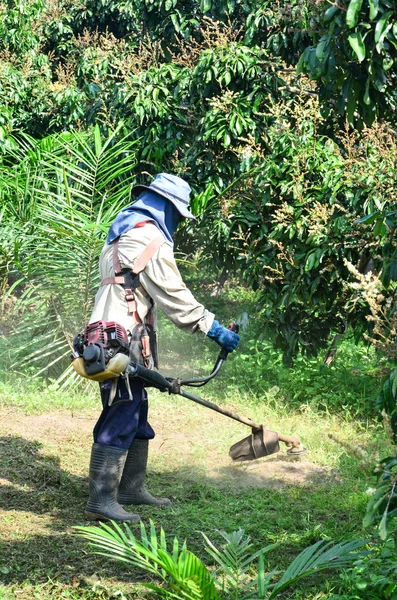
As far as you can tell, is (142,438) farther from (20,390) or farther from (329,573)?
(20,390)

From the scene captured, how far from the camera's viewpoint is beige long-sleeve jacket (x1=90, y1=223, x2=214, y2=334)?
4.83 meters

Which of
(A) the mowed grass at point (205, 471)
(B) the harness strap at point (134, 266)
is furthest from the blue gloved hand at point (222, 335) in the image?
(A) the mowed grass at point (205, 471)

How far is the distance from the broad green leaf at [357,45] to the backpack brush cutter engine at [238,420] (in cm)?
188

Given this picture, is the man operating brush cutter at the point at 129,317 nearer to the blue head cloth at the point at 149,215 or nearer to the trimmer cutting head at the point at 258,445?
the blue head cloth at the point at 149,215

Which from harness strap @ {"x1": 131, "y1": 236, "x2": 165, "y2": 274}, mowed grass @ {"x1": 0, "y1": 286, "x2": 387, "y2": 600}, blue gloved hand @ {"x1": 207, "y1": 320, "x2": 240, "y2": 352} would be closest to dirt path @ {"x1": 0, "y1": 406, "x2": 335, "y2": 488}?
mowed grass @ {"x1": 0, "y1": 286, "x2": 387, "y2": 600}

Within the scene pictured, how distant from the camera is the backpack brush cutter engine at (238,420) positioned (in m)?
4.89

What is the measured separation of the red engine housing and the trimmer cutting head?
Result: 1.30m

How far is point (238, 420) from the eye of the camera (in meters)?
5.32

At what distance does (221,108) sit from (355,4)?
387 centimetres

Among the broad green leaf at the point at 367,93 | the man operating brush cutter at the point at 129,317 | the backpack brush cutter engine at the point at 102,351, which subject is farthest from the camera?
the man operating brush cutter at the point at 129,317

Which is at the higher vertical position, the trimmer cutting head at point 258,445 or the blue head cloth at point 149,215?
the blue head cloth at point 149,215

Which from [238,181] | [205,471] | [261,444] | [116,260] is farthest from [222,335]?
[238,181]

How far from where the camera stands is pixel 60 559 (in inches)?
170

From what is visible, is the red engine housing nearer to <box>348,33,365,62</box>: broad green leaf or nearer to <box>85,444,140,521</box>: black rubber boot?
<box>85,444,140,521</box>: black rubber boot
